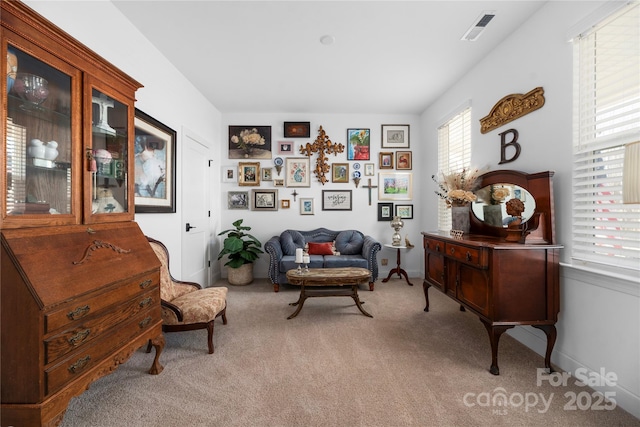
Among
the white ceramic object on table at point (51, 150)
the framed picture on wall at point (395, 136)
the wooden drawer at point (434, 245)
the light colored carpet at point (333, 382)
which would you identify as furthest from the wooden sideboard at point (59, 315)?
the framed picture on wall at point (395, 136)

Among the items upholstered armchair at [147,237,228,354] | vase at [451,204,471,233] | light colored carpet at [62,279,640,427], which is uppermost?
vase at [451,204,471,233]

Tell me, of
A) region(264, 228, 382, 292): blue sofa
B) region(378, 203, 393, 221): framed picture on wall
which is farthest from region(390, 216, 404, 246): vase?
region(264, 228, 382, 292): blue sofa

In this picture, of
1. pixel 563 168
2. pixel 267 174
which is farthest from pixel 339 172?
pixel 563 168

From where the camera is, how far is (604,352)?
1925 mm

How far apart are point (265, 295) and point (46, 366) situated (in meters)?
3.01

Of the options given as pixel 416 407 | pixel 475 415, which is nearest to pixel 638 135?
pixel 475 415

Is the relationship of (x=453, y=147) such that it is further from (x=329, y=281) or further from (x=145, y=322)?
(x=145, y=322)

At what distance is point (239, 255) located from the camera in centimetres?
475

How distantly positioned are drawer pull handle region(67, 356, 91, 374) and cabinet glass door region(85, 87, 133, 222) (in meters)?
0.79

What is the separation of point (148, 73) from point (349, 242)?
3818 millimetres

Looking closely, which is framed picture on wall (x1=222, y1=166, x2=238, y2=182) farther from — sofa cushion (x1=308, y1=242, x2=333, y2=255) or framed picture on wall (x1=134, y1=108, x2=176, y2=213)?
sofa cushion (x1=308, y1=242, x2=333, y2=255)

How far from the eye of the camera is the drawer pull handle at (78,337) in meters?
1.40

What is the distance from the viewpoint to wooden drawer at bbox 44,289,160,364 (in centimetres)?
131

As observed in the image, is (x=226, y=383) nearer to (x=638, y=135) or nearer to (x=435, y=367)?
(x=435, y=367)
